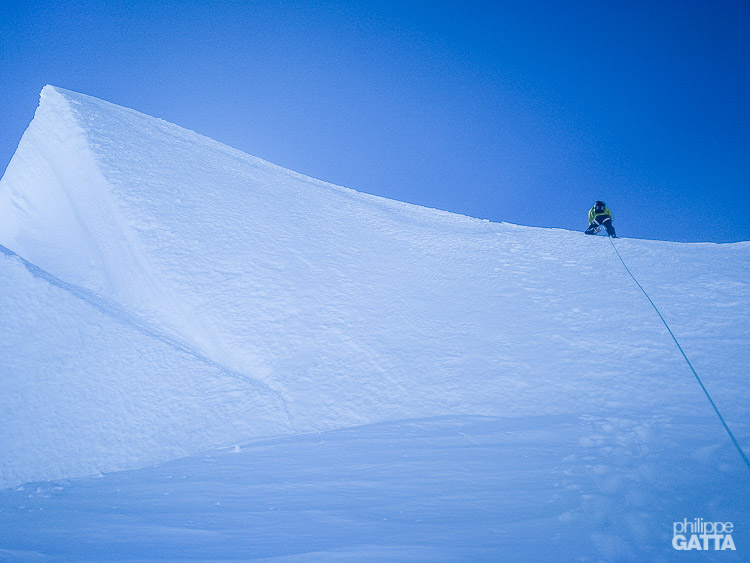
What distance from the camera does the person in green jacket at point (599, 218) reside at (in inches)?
313

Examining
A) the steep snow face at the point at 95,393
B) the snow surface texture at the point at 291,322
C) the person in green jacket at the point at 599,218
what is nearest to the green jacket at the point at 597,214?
the person in green jacket at the point at 599,218

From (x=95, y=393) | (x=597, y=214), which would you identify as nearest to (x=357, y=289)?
(x=95, y=393)

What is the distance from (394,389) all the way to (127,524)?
2.03 m

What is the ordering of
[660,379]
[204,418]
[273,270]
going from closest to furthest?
[204,418] < [660,379] < [273,270]

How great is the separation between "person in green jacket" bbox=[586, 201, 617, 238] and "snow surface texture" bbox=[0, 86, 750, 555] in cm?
105

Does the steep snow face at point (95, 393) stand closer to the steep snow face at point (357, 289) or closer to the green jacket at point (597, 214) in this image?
the steep snow face at point (357, 289)

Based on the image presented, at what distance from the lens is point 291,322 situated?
430 cm

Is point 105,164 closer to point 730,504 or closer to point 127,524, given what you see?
point 127,524

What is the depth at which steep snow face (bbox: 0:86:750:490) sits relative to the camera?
351cm

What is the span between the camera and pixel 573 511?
204 cm

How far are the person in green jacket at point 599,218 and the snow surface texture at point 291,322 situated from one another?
3.45ft

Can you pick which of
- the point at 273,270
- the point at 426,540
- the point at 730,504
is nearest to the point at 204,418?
Answer: the point at 426,540

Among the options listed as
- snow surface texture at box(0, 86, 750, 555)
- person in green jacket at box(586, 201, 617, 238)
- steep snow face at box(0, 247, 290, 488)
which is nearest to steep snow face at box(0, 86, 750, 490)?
snow surface texture at box(0, 86, 750, 555)

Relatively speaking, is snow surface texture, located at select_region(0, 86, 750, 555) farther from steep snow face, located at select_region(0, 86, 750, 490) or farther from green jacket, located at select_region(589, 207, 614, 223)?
green jacket, located at select_region(589, 207, 614, 223)
